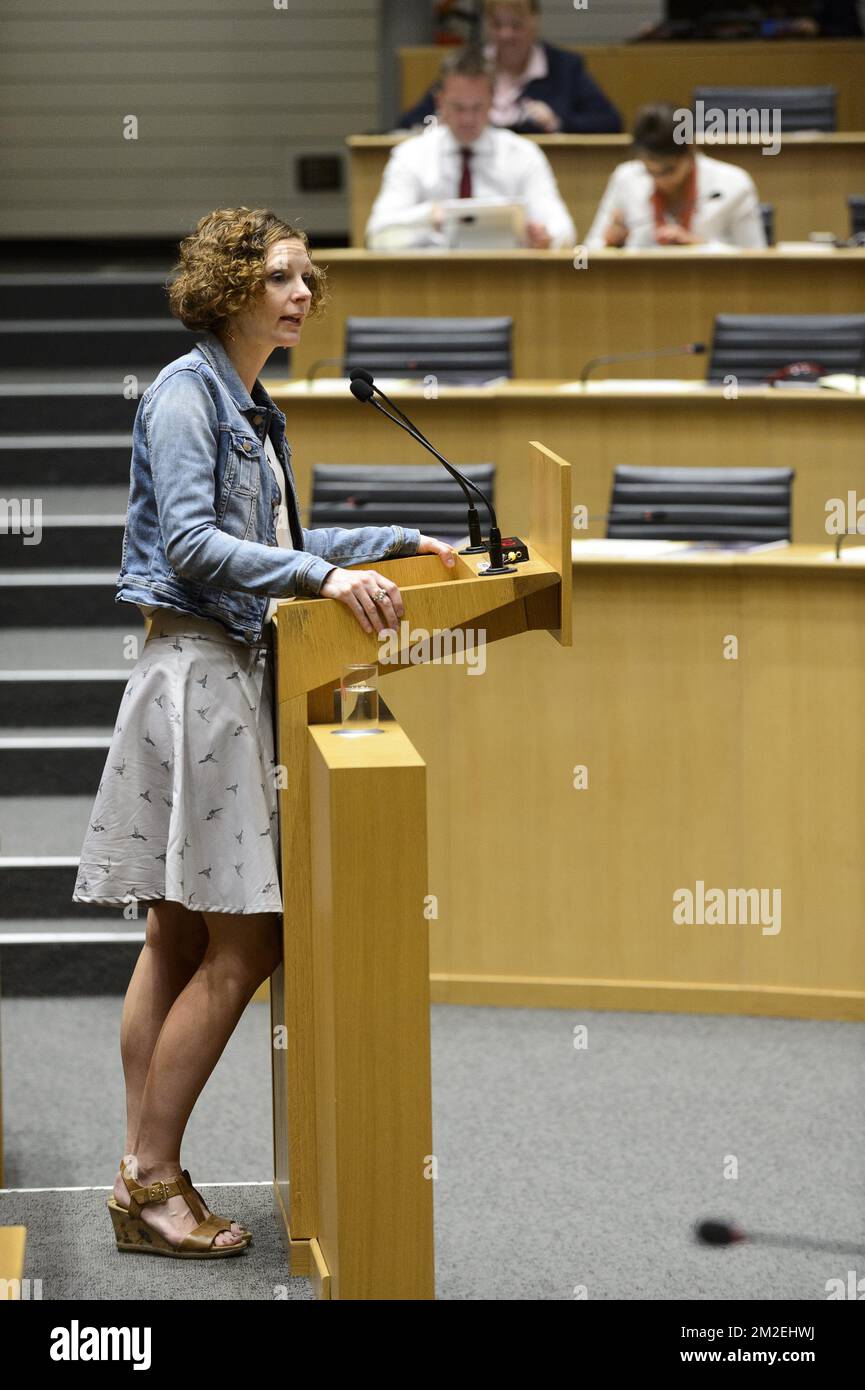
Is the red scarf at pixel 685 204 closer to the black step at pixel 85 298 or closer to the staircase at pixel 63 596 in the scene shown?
the staircase at pixel 63 596

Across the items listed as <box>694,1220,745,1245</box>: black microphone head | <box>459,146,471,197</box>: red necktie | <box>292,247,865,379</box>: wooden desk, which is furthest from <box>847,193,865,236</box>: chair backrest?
<box>694,1220,745,1245</box>: black microphone head

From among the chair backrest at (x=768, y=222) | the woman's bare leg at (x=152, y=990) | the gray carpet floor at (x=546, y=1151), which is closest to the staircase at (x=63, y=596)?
the gray carpet floor at (x=546, y=1151)

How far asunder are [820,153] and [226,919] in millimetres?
4926

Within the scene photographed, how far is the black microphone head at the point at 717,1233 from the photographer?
8.37 ft

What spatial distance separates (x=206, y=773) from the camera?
2.32 m

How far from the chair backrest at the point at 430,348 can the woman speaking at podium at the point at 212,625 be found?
9.05 feet

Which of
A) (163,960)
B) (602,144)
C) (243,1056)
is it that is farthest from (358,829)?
(602,144)

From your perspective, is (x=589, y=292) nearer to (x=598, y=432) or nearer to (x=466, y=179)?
(x=598, y=432)

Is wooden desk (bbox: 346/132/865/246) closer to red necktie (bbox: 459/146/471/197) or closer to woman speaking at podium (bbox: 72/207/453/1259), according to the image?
red necktie (bbox: 459/146/471/197)

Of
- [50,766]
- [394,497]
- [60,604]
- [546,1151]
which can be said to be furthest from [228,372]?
[60,604]

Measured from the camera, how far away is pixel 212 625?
2.33 meters

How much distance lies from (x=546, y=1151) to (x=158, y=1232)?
860 millimetres

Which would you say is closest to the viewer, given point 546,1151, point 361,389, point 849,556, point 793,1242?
point 361,389
